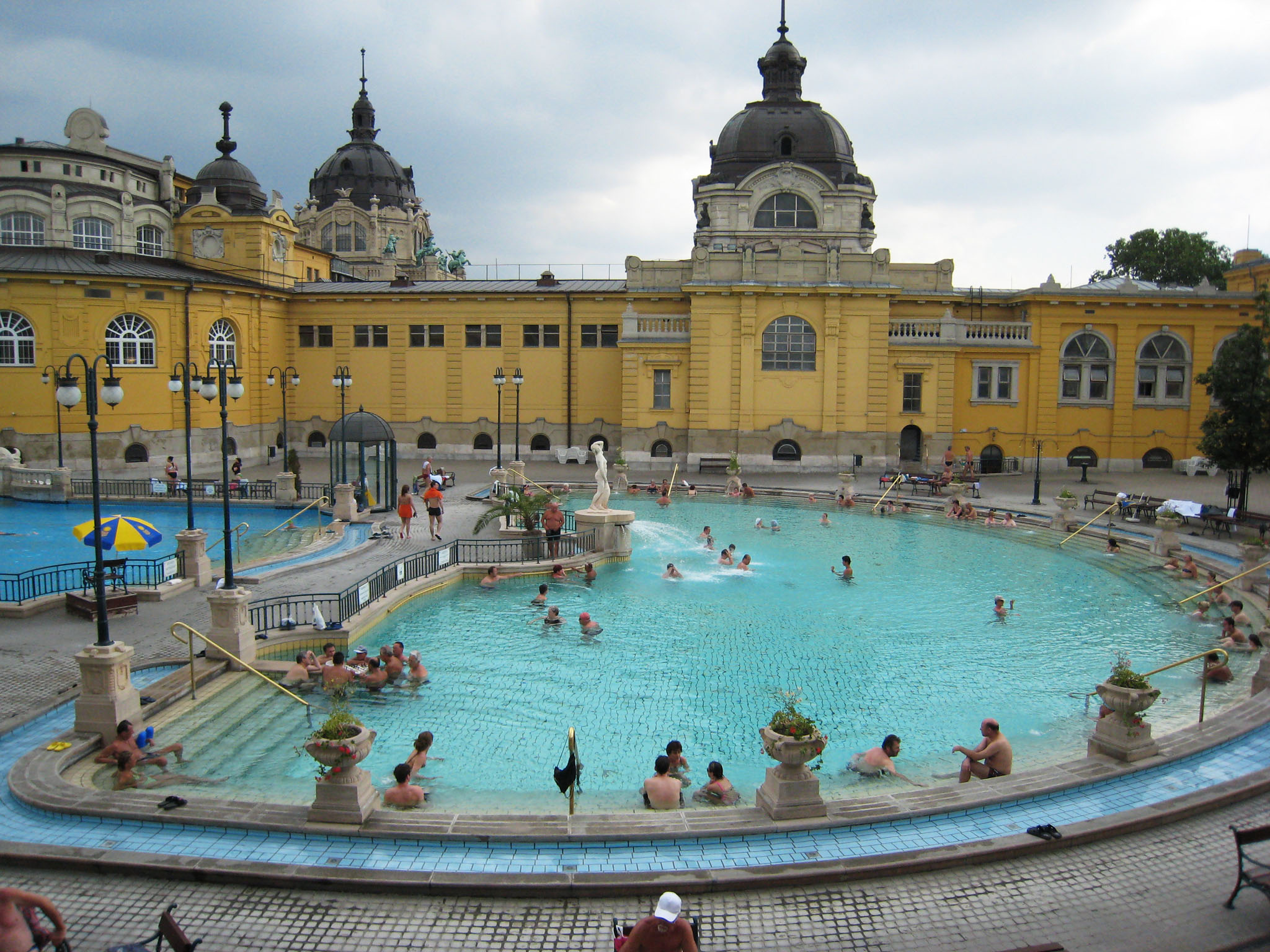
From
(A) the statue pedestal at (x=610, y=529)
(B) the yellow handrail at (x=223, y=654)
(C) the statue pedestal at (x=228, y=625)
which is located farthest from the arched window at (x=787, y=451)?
(B) the yellow handrail at (x=223, y=654)

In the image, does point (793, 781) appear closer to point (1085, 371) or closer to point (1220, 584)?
point (1220, 584)

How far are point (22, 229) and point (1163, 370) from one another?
5250cm

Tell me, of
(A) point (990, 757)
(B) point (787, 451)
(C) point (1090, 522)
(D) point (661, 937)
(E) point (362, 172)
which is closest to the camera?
(D) point (661, 937)

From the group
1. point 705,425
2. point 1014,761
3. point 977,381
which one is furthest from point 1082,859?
point 977,381

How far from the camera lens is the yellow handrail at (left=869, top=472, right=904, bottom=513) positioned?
3297cm

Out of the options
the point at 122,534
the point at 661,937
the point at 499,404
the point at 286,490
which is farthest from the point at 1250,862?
the point at 499,404

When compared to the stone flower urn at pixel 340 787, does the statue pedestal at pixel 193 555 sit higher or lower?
higher

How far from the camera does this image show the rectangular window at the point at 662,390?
43.3 meters

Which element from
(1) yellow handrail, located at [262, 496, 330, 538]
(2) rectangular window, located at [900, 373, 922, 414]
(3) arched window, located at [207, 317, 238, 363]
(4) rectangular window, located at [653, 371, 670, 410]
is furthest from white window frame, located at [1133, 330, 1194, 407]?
(3) arched window, located at [207, 317, 238, 363]

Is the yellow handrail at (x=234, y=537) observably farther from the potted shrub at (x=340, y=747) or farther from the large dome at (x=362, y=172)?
the large dome at (x=362, y=172)

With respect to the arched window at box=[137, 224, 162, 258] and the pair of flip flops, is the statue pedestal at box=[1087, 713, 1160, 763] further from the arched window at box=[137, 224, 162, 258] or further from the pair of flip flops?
Answer: the arched window at box=[137, 224, 162, 258]

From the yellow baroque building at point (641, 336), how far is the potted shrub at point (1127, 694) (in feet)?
101

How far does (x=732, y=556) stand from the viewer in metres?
24.1

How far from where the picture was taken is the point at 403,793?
10352mm
